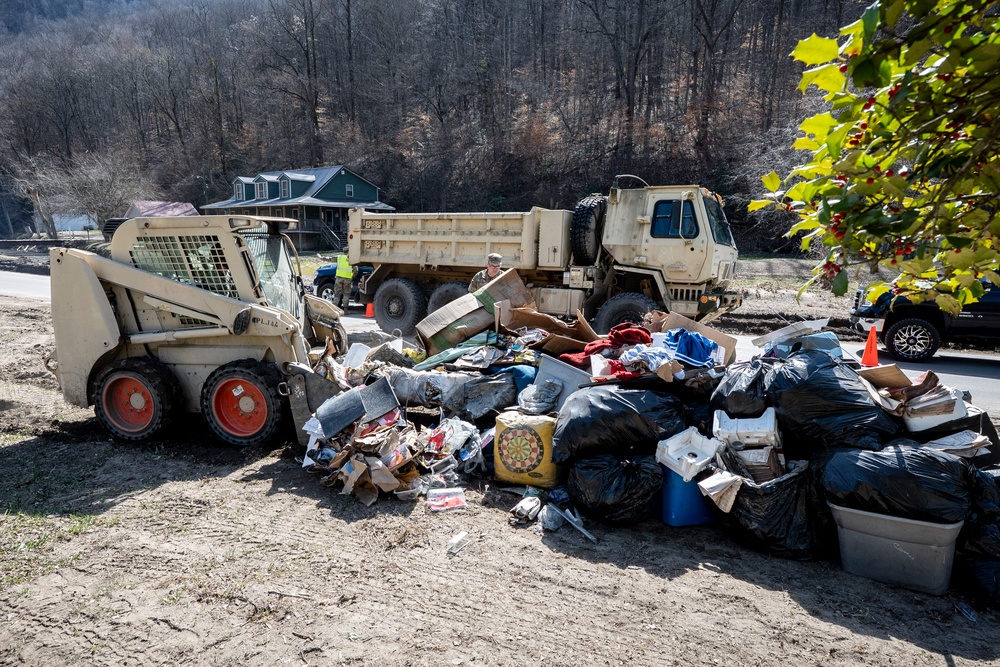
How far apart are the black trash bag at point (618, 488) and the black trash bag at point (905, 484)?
0.99m

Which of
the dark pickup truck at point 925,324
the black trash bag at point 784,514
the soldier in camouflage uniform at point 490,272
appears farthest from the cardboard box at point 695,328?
the dark pickup truck at point 925,324

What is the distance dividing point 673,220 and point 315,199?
30.6 meters

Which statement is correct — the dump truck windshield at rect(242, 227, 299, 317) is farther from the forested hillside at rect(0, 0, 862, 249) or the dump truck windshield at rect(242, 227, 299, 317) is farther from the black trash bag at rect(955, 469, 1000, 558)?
the forested hillside at rect(0, 0, 862, 249)

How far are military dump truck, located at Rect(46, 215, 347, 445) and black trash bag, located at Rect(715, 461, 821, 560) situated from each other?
12.2 feet

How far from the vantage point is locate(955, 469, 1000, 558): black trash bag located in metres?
3.02

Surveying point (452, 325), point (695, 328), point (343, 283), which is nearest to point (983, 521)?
point (695, 328)

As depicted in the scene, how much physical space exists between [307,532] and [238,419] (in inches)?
74.2

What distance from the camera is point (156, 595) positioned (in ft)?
9.70

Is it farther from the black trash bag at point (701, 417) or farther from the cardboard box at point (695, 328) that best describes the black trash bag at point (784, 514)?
the cardboard box at point (695, 328)

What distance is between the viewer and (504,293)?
6992 millimetres

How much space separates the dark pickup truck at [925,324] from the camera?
869cm

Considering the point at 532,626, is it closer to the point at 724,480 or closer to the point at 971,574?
the point at 724,480

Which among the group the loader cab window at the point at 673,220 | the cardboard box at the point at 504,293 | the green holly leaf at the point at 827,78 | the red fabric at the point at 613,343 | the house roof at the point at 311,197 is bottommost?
the red fabric at the point at 613,343

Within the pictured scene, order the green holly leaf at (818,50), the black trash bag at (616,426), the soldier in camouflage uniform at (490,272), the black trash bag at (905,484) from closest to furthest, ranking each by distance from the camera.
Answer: the green holly leaf at (818,50) → the black trash bag at (905,484) → the black trash bag at (616,426) → the soldier in camouflage uniform at (490,272)
